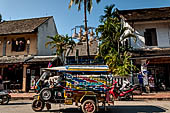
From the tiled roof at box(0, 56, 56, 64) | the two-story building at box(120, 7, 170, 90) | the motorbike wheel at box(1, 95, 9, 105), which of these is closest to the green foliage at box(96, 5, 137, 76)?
the two-story building at box(120, 7, 170, 90)

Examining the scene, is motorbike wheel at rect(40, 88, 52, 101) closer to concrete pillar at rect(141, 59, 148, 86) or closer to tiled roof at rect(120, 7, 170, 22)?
concrete pillar at rect(141, 59, 148, 86)

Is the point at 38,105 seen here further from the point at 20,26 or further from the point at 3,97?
the point at 20,26

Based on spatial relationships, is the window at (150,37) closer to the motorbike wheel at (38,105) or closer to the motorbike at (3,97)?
the motorbike wheel at (38,105)

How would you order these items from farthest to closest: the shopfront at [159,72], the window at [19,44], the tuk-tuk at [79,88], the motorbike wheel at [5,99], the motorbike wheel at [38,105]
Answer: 1. the window at [19,44]
2. the shopfront at [159,72]
3. the motorbike wheel at [5,99]
4. the motorbike wheel at [38,105]
5. the tuk-tuk at [79,88]

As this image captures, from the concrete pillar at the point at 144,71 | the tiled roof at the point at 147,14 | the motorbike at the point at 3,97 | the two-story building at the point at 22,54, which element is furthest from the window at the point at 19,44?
the concrete pillar at the point at 144,71

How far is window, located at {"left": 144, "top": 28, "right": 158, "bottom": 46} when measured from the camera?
1645 centimetres

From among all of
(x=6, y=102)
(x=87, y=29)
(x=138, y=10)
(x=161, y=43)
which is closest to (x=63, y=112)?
(x=6, y=102)

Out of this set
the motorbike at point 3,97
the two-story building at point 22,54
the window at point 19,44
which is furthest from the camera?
the window at point 19,44

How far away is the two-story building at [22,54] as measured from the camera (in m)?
16.8

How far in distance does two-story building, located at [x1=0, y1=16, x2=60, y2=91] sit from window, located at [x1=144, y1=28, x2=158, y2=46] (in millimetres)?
10846

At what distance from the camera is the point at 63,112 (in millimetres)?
7629

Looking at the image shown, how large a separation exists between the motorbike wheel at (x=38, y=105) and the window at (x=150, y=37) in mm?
12947

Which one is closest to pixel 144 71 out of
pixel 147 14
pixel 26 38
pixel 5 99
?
pixel 147 14

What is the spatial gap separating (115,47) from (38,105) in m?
11.0
